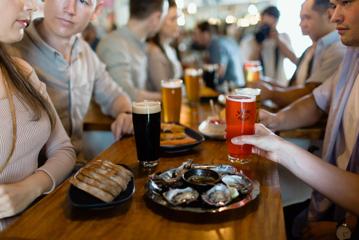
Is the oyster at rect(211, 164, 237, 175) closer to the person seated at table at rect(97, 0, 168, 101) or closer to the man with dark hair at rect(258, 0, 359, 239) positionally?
the man with dark hair at rect(258, 0, 359, 239)

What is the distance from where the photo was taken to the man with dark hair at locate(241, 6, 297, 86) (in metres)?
3.78

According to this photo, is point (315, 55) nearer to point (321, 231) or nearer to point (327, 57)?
point (327, 57)

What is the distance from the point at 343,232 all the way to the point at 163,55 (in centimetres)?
256

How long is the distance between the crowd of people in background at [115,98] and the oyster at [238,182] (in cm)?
15

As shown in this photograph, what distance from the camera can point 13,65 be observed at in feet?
4.22

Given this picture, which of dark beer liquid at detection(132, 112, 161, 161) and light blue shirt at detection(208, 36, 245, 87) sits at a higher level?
dark beer liquid at detection(132, 112, 161, 161)

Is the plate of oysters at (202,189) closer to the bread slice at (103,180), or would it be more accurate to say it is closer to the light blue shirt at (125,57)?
the bread slice at (103,180)

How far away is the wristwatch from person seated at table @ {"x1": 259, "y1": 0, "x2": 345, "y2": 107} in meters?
1.05

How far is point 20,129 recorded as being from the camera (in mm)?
1227

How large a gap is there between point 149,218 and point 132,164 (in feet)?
1.26

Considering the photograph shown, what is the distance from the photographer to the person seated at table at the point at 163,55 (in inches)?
129

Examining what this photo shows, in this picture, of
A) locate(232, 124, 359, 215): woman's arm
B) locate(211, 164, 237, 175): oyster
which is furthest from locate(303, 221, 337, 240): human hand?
locate(211, 164, 237, 175): oyster

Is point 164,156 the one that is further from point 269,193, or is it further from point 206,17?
point 206,17

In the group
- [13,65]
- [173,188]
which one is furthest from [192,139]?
[13,65]
